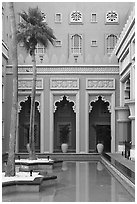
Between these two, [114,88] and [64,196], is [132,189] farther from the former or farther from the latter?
[114,88]

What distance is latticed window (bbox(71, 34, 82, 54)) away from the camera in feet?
91.5

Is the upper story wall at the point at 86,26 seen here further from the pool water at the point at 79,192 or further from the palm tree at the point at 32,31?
the pool water at the point at 79,192

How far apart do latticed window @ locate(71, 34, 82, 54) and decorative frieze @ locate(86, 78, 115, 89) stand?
177 inches

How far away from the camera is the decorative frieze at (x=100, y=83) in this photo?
24.2 metres

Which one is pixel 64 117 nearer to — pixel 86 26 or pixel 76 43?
pixel 76 43

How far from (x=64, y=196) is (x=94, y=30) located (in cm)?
2010

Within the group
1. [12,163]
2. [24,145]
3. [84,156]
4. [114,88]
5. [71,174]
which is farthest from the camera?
[24,145]

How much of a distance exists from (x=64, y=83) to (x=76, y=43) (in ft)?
16.5

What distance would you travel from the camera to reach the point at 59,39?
1105 inches

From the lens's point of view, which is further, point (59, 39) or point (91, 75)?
point (59, 39)

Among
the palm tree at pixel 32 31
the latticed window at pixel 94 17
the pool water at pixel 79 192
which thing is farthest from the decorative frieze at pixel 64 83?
the pool water at pixel 79 192

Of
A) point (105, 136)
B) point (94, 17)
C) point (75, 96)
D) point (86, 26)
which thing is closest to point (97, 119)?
point (105, 136)

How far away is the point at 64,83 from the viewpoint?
24.2 metres

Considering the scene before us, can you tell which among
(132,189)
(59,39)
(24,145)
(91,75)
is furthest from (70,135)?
(132,189)
